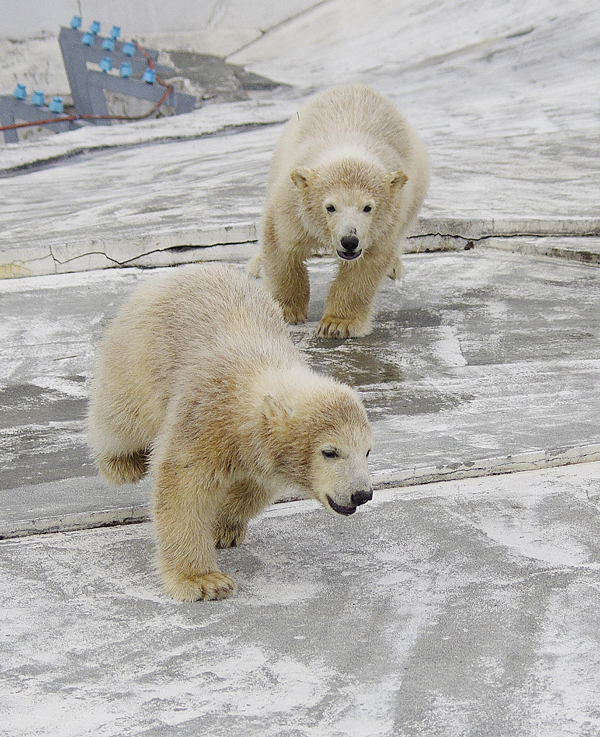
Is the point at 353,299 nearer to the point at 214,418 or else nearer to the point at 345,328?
the point at 345,328

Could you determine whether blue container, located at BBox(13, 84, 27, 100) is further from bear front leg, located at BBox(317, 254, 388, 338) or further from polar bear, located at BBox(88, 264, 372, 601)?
polar bear, located at BBox(88, 264, 372, 601)

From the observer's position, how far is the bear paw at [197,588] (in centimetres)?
236

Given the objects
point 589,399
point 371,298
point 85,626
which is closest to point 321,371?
point 371,298

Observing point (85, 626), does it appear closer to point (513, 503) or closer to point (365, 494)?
point (365, 494)

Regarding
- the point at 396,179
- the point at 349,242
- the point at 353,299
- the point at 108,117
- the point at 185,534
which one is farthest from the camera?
the point at 108,117

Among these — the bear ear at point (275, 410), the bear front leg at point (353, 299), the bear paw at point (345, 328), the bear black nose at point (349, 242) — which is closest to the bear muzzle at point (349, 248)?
the bear black nose at point (349, 242)

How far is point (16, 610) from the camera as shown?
2285 millimetres

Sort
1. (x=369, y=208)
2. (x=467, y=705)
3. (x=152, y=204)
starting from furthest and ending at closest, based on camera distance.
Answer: (x=152, y=204) < (x=369, y=208) < (x=467, y=705)

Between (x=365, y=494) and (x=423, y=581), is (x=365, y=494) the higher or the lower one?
the higher one

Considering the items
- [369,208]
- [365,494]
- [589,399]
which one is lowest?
[589,399]

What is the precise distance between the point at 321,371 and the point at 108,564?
5.77 feet

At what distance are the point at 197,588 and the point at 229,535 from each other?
0.30 meters

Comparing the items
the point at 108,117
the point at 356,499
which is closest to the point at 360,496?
the point at 356,499

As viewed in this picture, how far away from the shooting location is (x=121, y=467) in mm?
2922
